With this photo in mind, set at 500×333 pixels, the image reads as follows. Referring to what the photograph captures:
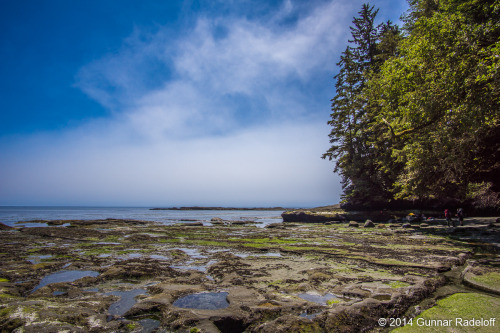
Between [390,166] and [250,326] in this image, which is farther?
[390,166]

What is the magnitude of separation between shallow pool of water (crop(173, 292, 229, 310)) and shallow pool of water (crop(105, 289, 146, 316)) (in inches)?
35.5

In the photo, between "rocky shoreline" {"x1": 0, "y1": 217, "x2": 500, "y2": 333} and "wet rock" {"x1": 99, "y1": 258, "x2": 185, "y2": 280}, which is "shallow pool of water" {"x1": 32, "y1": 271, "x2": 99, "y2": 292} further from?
"wet rock" {"x1": 99, "y1": 258, "x2": 185, "y2": 280}

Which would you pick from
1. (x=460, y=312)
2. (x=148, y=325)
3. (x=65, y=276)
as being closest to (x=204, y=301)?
(x=148, y=325)

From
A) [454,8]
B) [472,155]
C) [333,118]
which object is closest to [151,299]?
[472,155]

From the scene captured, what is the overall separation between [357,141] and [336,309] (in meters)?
32.6

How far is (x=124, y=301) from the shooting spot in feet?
15.3

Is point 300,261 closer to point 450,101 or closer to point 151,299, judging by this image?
point 151,299

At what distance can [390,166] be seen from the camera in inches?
896

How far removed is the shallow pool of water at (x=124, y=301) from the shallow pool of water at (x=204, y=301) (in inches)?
35.5

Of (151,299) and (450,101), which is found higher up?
(450,101)

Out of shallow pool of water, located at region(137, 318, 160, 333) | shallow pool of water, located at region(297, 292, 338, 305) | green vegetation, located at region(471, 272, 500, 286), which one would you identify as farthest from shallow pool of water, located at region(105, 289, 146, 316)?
green vegetation, located at region(471, 272, 500, 286)

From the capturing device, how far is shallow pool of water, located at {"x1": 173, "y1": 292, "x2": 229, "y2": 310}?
4293mm

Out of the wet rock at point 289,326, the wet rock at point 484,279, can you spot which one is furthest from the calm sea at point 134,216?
the wet rock at point 289,326

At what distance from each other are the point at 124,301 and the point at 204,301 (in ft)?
5.40
